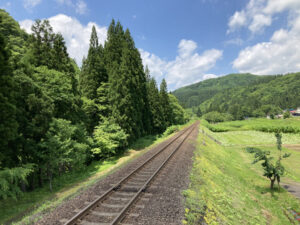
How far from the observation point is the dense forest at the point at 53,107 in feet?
28.2

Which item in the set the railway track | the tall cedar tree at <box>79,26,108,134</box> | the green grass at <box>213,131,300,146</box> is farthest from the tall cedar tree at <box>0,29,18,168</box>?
the green grass at <box>213,131,300,146</box>

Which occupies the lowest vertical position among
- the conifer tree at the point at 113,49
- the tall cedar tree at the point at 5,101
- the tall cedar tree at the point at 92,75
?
the tall cedar tree at the point at 5,101

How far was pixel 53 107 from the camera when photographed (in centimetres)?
1152

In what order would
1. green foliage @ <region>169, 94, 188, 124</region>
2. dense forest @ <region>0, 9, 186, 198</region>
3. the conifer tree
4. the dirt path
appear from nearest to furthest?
the dirt path, dense forest @ <region>0, 9, 186, 198</region>, the conifer tree, green foliage @ <region>169, 94, 188, 124</region>

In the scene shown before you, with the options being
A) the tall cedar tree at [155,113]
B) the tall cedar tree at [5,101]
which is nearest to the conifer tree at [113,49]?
the tall cedar tree at [155,113]

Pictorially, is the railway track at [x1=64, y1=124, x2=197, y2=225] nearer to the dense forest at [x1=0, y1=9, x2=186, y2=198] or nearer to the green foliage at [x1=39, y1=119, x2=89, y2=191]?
the dense forest at [x1=0, y1=9, x2=186, y2=198]

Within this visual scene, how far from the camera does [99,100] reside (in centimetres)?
2388

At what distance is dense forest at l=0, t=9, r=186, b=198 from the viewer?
28.2ft

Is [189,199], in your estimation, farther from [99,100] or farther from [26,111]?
[99,100]

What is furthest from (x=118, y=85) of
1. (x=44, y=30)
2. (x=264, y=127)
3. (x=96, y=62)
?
(x=264, y=127)

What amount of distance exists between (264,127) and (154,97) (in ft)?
164

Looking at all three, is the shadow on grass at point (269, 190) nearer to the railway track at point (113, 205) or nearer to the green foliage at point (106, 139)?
the railway track at point (113, 205)

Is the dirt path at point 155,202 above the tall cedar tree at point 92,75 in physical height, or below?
below

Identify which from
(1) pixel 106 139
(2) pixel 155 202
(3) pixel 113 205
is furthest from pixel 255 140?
(3) pixel 113 205
